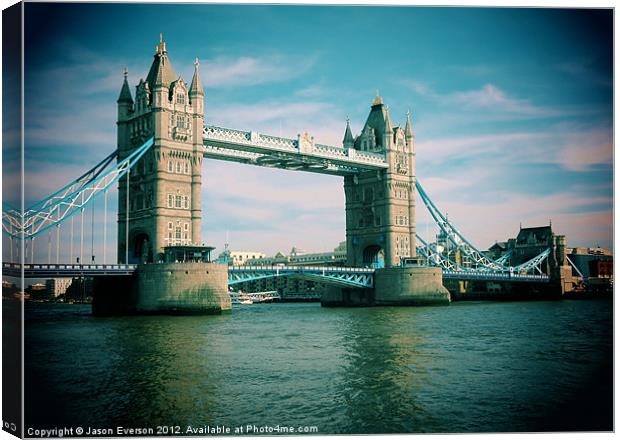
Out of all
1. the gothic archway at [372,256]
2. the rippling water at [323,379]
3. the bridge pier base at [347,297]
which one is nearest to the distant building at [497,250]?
the gothic archway at [372,256]

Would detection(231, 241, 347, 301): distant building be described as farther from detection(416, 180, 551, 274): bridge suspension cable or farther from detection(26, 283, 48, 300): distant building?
detection(26, 283, 48, 300): distant building

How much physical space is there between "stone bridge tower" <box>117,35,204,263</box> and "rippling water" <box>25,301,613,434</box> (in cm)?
1993

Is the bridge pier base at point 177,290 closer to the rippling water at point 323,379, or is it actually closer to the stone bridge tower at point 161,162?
the stone bridge tower at point 161,162

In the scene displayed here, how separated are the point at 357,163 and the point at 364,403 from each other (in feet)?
194

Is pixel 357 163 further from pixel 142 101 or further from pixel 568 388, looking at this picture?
pixel 568 388

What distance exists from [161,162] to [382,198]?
32.0 metres

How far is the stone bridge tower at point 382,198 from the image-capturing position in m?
Result: 81.3

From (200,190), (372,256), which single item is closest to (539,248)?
(372,256)

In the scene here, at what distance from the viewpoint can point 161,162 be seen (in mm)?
57375

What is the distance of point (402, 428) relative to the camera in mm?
16812

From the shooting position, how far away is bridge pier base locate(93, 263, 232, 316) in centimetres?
5059

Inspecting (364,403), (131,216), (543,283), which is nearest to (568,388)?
(364,403)

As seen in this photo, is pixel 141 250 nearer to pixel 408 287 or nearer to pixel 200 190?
pixel 200 190

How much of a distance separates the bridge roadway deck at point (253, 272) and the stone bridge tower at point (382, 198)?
21.6 ft
